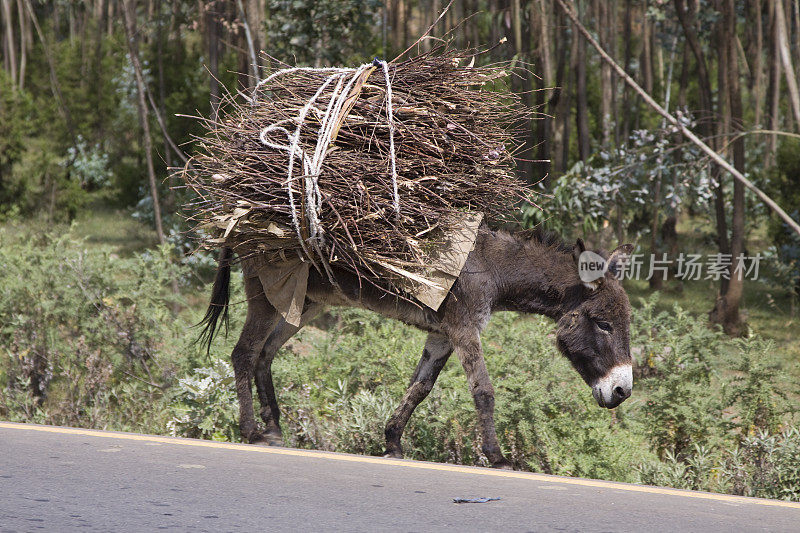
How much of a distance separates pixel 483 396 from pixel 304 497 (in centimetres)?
156

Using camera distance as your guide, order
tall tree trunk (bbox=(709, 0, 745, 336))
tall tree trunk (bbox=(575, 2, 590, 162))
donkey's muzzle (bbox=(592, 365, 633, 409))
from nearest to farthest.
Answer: donkey's muzzle (bbox=(592, 365, 633, 409)), tall tree trunk (bbox=(709, 0, 745, 336)), tall tree trunk (bbox=(575, 2, 590, 162))

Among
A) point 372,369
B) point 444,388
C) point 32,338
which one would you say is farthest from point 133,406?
point 444,388

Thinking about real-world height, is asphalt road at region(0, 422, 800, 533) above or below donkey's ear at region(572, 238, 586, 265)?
below

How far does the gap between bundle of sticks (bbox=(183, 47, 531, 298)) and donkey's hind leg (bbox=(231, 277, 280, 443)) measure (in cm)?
63

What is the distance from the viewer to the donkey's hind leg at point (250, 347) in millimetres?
6457

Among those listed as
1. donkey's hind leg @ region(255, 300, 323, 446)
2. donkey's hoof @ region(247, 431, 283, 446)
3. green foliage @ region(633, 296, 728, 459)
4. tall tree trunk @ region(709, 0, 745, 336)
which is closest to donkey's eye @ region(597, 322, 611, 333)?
green foliage @ region(633, 296, 728, 459)

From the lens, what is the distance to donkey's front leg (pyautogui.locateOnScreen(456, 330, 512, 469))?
5699 mm

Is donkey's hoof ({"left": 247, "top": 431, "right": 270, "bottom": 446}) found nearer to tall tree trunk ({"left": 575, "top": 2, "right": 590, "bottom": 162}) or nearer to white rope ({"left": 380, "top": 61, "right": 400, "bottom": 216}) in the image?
white rope ({"left": 380, "top": 61, "right": 400, "bottom": 216})

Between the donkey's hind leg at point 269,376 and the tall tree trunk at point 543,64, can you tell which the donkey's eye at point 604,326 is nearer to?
the donkey's hind leg at point 269,376

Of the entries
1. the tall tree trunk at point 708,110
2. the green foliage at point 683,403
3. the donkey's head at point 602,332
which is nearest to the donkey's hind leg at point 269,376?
the donkey's head at point 602,332

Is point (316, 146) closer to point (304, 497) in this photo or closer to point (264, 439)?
point (304, 497)

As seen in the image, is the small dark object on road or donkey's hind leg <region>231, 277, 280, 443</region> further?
donkey's hind leg <region>231, 277, 280, 443</region>

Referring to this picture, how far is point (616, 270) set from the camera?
594 centimetres

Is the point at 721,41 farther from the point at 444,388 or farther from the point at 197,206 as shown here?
the point at 197,206
